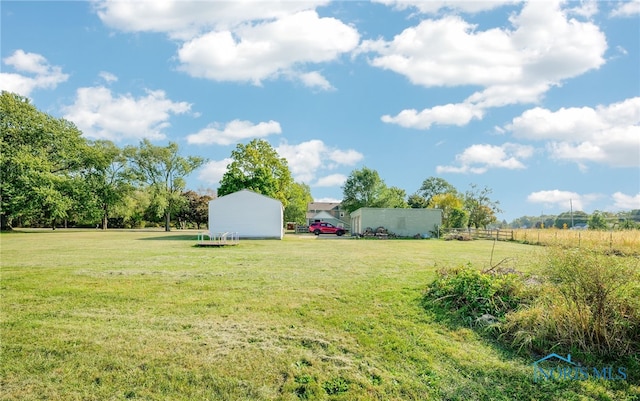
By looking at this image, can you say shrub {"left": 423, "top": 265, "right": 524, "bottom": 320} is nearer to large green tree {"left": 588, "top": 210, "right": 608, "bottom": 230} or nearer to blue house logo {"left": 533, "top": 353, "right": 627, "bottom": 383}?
blue house logo {"left": 533, "top": 353, "right": 627, "bottom": 383}

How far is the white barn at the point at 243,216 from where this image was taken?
27125 mm

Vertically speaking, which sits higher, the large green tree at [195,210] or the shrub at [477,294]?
the large green tree at [195,210]

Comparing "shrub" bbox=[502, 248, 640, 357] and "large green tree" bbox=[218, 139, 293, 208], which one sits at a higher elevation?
A: "large green tree" bbox=[218, 139, 293, 208]

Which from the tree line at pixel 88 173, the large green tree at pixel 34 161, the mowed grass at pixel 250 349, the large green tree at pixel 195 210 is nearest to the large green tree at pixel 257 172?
the tree line at pixel 88 173

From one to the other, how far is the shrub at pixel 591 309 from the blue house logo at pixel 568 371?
8.2 inches

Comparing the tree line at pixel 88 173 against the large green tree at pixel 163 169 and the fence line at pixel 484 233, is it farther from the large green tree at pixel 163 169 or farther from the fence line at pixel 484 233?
the fence line at pixel 484 233

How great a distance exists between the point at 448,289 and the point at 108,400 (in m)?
4.86

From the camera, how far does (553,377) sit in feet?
11.7

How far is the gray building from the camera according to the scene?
111 feet

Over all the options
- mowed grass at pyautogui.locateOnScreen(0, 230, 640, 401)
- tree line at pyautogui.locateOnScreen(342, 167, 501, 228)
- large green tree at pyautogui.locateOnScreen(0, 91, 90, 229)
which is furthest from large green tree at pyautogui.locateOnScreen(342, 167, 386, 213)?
mowed grass at pyautogui.locateOnScreen(0, 230, 640, 401)

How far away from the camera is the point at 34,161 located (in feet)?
113

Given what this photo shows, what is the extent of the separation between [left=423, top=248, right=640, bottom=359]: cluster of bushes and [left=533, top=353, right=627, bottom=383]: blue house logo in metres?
0.19

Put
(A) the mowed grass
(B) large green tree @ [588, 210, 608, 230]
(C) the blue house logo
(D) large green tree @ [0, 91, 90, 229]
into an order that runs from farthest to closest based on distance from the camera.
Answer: (B) large green tree @ [588, 210, 608, 230]
(D) large green tree @ [0, 91, 90, 229]
(C) the blue house logo
(A) the mowed grass

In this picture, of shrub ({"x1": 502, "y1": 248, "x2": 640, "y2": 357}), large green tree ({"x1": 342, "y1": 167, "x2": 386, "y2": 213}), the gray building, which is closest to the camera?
shrub ({"x1": 502, "y1": 248, "x2": 640, "y2": 357})
